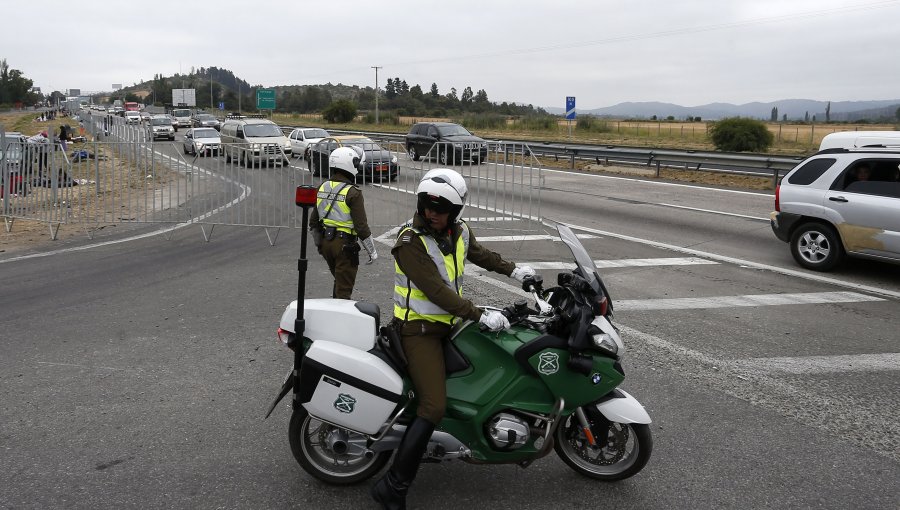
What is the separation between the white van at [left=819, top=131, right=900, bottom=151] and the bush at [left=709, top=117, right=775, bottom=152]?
2529 cm

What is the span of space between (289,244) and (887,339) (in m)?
8.54

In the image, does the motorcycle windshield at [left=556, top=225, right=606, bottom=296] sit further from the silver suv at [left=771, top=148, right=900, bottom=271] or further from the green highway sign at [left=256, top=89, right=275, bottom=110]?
the green highway sign at [left=256, top=89, right=275, bottom=110]

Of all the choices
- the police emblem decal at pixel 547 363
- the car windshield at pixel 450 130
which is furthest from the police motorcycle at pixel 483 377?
the car windshield at pixel 450 130

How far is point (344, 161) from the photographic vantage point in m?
6.73

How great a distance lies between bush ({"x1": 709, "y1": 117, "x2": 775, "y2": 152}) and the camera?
34906mm

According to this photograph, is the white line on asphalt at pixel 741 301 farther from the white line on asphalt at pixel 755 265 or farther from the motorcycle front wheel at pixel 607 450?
the motorcycle front wheel at pixel 607 450

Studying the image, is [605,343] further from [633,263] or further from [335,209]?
[633,263]

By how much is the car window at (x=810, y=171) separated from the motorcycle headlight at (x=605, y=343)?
803 cm

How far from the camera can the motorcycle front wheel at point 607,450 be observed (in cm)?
399

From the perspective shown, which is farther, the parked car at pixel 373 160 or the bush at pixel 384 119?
the bush at pixel 384 119

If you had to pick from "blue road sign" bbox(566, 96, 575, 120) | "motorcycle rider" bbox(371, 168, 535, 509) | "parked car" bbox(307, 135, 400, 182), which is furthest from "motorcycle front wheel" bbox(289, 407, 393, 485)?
"blue road sign" bbox(566, 96, 575, 120)

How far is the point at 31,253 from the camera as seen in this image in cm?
1100

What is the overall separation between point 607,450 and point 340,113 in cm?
7958

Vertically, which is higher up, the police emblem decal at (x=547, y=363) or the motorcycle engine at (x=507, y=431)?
the police emblem decal at (x=547, y=363)
